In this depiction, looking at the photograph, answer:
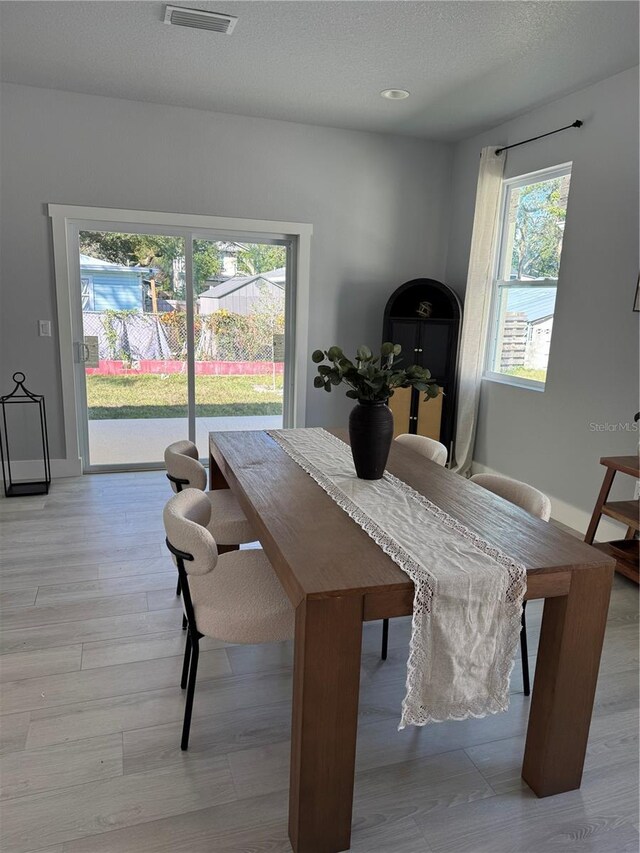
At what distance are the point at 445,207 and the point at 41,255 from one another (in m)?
3.40

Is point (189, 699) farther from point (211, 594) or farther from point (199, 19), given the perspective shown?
point (199, 19)

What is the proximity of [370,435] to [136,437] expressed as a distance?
324 cm

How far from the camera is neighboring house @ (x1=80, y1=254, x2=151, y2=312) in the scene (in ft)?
14.8

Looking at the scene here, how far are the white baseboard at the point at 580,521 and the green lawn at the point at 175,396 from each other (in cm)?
250

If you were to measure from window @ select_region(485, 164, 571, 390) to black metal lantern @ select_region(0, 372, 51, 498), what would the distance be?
3594 millimetres

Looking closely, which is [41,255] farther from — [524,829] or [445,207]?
[524,829]

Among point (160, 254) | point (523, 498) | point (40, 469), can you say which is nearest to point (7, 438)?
point (40, 469)

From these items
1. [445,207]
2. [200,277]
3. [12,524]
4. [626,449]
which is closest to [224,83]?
[200,277]

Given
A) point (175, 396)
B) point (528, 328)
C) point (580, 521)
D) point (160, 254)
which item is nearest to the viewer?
point (580, 521)

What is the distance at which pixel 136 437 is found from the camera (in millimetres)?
4840

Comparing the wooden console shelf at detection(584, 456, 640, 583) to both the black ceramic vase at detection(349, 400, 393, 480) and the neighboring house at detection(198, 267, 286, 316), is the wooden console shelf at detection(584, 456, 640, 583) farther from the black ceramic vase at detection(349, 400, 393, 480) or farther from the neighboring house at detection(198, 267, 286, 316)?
the neighboring house at detection(198, 267, 286, 316)

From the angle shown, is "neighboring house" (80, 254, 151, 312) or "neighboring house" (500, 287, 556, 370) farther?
"neighboring house" (80, 254, 151, 312)

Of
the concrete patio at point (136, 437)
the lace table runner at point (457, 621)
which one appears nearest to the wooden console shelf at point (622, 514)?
the lace table runner at point (457, 621)

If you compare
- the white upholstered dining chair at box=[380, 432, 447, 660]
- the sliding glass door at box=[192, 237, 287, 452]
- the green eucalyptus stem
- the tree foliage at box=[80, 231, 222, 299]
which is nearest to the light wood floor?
the white upholstered dining chair at box=[380, 432, 447, 660]
